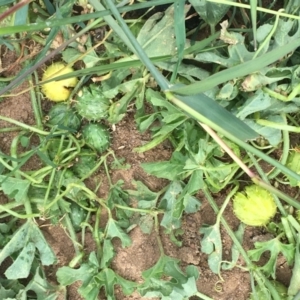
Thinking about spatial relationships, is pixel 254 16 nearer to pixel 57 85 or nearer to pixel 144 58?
pixel 144 58

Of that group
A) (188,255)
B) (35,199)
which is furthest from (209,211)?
(35,199)

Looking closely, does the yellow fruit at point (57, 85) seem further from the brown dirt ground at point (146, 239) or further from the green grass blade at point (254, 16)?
the green grass blade at point (254, 16)

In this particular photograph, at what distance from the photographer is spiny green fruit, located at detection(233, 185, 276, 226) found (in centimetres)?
133

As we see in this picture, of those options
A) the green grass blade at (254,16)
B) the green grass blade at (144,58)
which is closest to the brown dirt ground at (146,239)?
the green grass blade at (254,16)

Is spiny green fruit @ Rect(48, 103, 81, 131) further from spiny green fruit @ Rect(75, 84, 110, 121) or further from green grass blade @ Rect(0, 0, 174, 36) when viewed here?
green grass blade @ Rect(0, 0, 174, 36)

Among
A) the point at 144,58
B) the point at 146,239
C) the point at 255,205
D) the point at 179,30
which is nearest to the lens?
the point at 144,58

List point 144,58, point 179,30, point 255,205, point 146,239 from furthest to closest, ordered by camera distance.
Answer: point 146,239 < point 255,205 < point 179,30 < point 144,58

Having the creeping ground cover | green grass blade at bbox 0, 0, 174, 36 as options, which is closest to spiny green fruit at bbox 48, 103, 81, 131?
the creeping ground cover

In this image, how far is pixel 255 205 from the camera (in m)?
1.33

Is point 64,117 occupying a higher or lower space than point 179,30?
lower

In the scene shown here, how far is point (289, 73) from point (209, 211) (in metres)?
0.41

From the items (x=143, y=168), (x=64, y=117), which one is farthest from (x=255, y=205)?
(x=64, y=117)

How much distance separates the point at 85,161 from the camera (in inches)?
55.5

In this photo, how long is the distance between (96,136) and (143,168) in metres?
0.14
